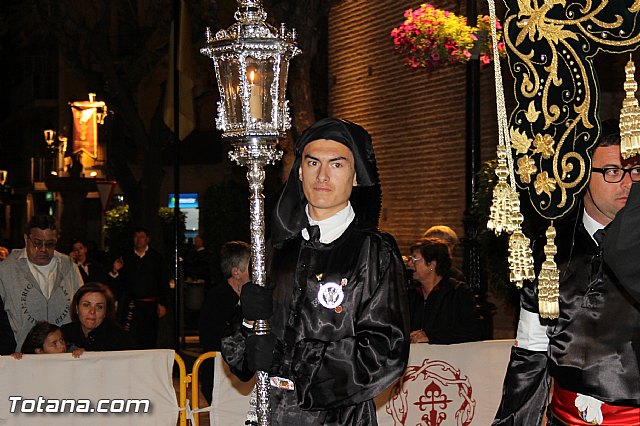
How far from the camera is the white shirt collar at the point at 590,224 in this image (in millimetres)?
4812

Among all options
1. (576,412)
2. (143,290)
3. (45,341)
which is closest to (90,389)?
(45,341)

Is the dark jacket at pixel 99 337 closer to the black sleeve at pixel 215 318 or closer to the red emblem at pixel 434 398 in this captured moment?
the black sleeve at pixel 215 318

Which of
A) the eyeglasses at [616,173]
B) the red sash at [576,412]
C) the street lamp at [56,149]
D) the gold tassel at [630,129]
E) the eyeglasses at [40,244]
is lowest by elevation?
the red sash at [576,412]

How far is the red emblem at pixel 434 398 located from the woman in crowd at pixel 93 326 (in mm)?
2273

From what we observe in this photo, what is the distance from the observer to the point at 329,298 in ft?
16.2

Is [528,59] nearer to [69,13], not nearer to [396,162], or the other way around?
[396,162]

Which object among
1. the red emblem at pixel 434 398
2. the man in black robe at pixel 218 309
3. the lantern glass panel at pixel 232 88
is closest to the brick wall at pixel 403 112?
the man in black robe at pixel 218 309

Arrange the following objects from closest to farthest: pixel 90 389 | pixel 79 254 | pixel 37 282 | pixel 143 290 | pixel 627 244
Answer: pixel 627 244 < pixel 90 389 < pixel 37 282 < pixel 143 290 < pixel 79 254

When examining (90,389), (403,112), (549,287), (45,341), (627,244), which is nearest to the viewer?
(627,244)

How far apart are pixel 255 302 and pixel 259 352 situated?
0.22m

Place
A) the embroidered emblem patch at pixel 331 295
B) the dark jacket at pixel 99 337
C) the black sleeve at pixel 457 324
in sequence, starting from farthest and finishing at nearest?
1. the dark jacket at pixel 99 337
2. the black sleeve at pixel 457 324
3. the embroidered emblem patch at pixel 331 295

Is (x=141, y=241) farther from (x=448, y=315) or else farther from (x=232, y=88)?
(x=232, y=88)

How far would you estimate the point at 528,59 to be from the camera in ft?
14.8

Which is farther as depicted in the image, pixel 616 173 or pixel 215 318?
pixel 215 318
